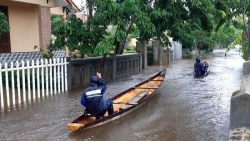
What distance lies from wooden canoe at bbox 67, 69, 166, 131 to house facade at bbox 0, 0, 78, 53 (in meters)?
7.36

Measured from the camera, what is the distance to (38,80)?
9938 millimetres

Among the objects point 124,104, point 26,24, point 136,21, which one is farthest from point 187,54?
point 124,104

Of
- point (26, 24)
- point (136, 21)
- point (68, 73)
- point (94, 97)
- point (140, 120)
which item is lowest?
point (140, 120)

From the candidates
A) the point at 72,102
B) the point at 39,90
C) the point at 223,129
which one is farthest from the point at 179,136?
the point at 39,90

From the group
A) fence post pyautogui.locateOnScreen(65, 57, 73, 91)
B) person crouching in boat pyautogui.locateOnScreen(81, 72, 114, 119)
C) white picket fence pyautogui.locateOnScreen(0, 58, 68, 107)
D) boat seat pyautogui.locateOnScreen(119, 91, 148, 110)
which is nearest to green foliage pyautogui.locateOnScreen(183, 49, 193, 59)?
fence post pyautogui.locateOnScreen(65, 57, 73, 91)

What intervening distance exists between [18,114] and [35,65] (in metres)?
2.33

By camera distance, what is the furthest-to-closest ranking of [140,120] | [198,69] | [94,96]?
[198,69] → [140,120] → [94,96]

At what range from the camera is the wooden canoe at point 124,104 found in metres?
6.42

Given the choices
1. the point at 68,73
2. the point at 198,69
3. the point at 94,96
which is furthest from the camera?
the point at 198,69

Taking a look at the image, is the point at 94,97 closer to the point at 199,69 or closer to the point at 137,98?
the point at 137,98

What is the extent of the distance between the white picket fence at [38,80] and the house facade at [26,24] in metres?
4.88

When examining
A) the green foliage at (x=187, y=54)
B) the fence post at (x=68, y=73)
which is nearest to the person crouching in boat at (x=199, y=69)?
the fence post at (x=68, y=73)

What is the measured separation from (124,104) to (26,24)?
10.1 m

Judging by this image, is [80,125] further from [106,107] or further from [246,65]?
[246,65]
